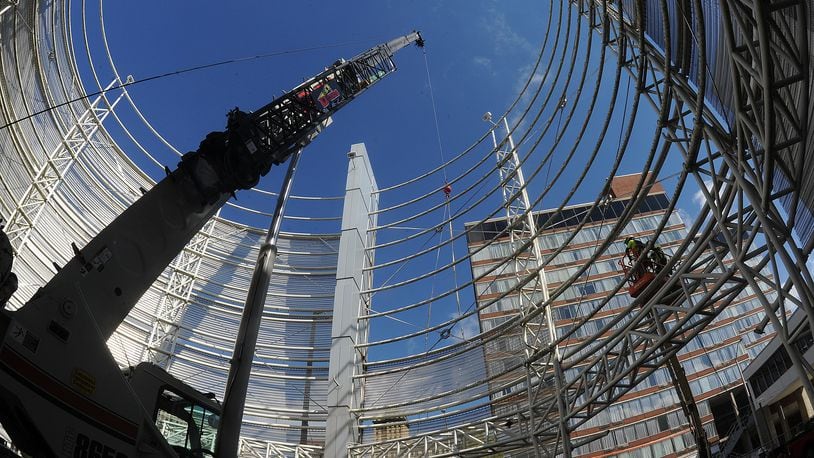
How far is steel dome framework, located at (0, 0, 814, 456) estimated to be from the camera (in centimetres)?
885

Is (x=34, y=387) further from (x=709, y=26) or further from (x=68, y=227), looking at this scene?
(x=68, y=227)

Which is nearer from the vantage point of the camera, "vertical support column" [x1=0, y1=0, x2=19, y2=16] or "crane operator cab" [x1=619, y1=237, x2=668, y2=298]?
"vertical support column" [x1=0, y1=0, x2=19, y2=16]

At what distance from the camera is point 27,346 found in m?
6.47

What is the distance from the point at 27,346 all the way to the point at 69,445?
138 centimetres

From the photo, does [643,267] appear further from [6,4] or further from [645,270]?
[6,4]

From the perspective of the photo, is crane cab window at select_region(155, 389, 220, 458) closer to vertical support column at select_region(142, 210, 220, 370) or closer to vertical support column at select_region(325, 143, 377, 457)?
vertical support column at select_region(325, 143, 377, 457)

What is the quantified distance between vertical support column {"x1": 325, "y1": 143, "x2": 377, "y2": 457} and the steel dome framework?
46 cm

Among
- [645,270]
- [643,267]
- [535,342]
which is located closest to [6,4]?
[535,342]

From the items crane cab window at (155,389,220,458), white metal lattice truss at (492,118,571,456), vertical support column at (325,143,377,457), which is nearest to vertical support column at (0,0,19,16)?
crane cab window at (155,389,220,458)

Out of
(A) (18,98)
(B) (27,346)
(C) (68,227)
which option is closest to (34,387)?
(B) (27,346)

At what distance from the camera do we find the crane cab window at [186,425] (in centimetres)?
852

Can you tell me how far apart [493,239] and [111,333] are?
16.4 m

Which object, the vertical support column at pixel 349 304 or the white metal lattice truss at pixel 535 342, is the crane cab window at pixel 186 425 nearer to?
the white metal lattice truss at pixel 535 342

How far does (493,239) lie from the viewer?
73.1ft
